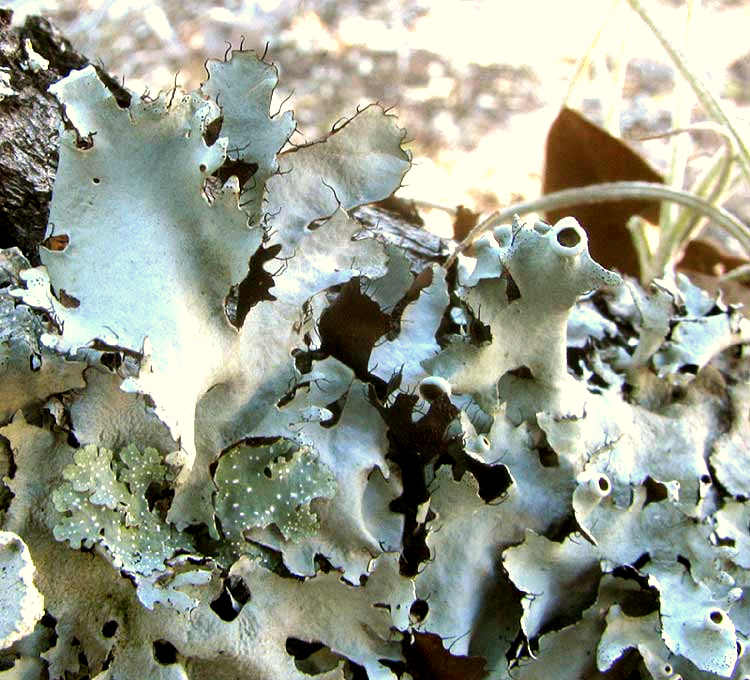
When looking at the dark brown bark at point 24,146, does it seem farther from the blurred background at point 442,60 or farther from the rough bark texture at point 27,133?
the blurred background at point 442,60

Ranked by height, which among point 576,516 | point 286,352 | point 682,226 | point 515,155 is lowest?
point 515,155

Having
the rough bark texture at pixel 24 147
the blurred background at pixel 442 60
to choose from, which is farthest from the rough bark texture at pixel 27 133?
the blurred background at pixel 442 60

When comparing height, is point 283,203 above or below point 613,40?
above

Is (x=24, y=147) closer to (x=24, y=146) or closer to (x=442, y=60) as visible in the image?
Answer: (x=24, y=146)

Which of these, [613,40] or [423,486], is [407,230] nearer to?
[423,486]

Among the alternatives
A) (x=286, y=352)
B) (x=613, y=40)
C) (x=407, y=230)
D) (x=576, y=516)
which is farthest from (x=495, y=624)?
(x=613, y=40)

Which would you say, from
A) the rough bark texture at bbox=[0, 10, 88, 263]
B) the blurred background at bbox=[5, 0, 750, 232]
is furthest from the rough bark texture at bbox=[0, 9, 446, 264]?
the blurred background at bbox=[5, 0, 750, 232]

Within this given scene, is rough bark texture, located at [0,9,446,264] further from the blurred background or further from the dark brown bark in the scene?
the blurred background
